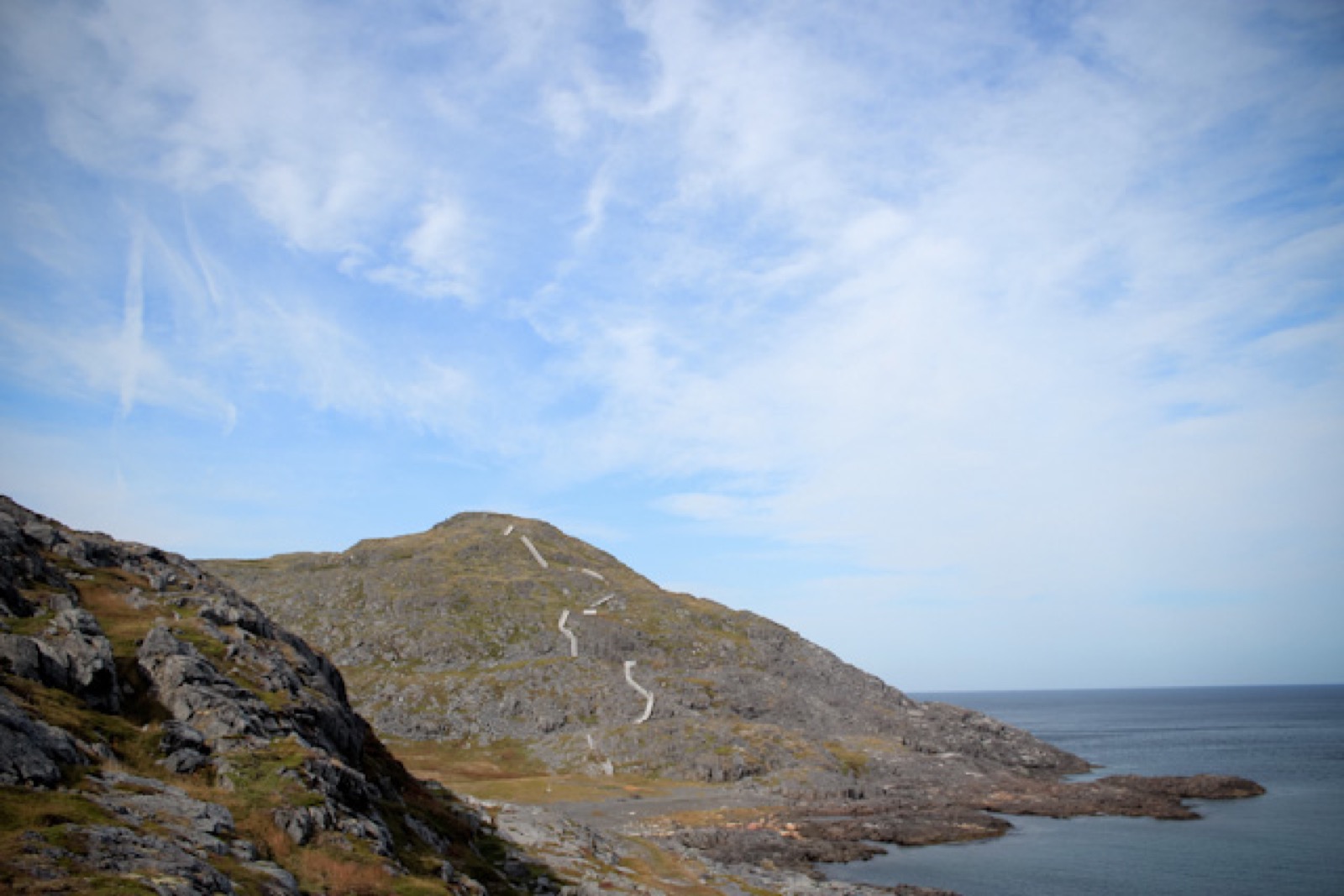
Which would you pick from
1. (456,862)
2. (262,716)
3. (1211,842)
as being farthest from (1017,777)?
(262,716)

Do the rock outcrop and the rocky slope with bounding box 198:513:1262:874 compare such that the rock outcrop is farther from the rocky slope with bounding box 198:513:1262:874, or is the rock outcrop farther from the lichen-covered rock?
the rocky slope with bounding box 198:513:1262:874

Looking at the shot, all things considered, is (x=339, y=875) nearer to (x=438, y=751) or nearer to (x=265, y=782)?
(x=265, y=782)

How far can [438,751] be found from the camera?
14038 cm

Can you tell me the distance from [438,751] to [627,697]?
35315mm

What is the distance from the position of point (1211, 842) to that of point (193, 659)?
108022 mm

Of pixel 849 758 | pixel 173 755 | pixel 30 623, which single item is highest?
pixel 30 623

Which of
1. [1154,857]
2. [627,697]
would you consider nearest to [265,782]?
[1154,857]

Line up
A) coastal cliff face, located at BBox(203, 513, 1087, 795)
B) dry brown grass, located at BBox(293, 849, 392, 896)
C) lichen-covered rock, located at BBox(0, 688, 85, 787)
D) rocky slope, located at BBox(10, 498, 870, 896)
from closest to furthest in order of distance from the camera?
rocky slope, located at BBox(10, 498, 870, 896), lichen-covered rock, located at BBox(0, 688, 85, 787), dry brown grass, located at BBox(293, 849, 392, 896), coastal cliff face, located at BBox(203, 513, 1087, 795)

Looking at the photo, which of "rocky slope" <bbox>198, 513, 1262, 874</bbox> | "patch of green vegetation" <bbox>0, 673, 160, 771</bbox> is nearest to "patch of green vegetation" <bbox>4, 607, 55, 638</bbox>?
"patch of green vegetation" <bbox>0, 673, 160, 771</bbox>

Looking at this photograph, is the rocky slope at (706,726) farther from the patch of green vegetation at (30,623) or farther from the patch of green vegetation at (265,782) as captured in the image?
the patch of green vegetation at (30,623)

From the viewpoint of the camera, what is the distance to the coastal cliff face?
13675 centimetres

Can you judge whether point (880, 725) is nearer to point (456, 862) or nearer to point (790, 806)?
point (790, 806)

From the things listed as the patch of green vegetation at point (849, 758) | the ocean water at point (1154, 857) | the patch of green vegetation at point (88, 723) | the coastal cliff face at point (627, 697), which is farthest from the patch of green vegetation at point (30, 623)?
the patch of green vegetation at point (849, 758)

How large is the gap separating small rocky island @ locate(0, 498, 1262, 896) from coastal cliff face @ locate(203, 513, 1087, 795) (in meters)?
0.66
